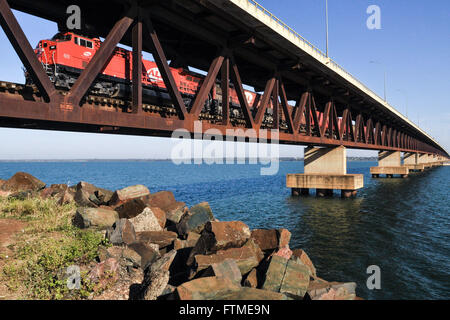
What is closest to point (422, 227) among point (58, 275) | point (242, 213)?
point (242, 213)

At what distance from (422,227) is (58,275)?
25.1 m

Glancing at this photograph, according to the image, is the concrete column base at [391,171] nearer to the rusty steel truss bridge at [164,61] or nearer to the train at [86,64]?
the rusty steel truss bridge at [164,61]

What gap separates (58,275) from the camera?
310 inches

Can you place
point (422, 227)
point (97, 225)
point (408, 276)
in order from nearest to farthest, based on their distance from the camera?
1. point (97, 225)
2. point (408, 276)
3. point (422, 227)

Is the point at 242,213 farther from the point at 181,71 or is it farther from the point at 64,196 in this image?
the point at 64,196

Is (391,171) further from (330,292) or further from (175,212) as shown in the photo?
(330,292)

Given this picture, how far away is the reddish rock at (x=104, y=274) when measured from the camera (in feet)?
26.4

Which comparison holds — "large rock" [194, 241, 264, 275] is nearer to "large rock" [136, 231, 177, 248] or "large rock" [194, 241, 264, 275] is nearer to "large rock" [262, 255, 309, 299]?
"large rock" [262, 255, 309, 299]

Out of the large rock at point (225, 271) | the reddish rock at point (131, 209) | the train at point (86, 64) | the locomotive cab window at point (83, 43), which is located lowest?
the large rock at point (225, 271)

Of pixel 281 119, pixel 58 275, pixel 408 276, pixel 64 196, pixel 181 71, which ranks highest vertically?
pixel 181 71

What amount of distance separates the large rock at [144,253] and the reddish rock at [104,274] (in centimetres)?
132

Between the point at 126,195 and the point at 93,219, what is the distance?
3652 millimetres

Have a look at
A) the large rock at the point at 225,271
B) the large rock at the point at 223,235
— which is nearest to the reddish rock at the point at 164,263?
the large rock at the point at 223,235
